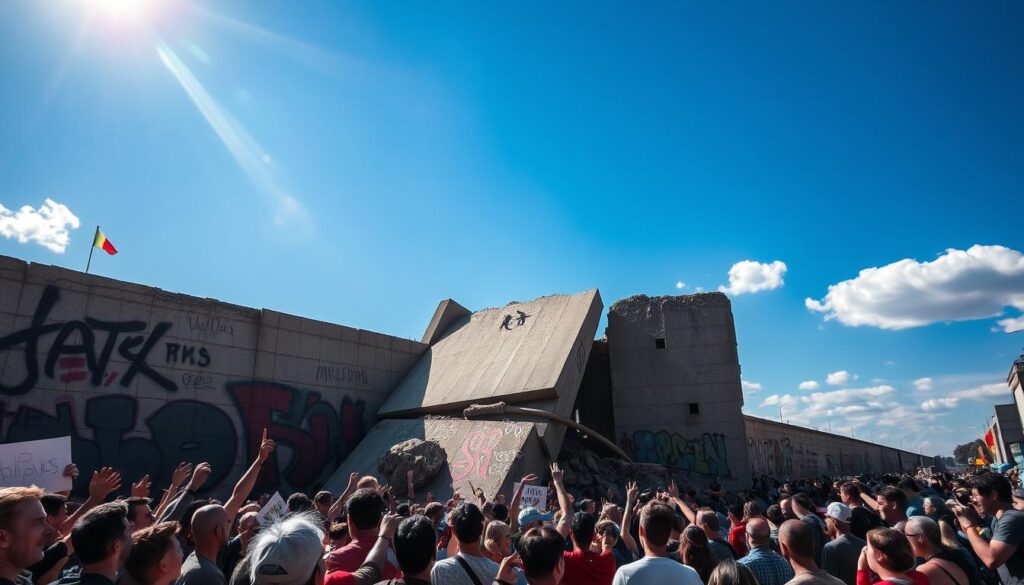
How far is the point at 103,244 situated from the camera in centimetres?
1802

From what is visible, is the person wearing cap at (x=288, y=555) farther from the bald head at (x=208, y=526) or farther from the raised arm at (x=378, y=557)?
the bald head at (x=208, y=526)

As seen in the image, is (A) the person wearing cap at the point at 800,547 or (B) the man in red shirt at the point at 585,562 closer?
(A) the person wearing cap at the point at 800,547

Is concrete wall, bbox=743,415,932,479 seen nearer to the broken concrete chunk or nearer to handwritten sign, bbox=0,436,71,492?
the broken concrete chunk

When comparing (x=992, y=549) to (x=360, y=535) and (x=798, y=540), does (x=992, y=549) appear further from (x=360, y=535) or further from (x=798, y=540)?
(x=360, y=535)

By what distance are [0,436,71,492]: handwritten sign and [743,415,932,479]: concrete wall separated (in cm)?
2284

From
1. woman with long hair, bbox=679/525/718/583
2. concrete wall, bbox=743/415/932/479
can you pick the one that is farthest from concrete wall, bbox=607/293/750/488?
woman with long hair, bbox=679/525/718/583

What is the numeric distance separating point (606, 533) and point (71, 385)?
53.6 ft

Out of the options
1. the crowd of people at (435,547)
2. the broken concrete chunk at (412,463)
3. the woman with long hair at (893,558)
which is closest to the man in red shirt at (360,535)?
the crowd of people at (435,547)

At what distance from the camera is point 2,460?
6113mm

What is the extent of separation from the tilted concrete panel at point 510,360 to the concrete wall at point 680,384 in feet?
8.59

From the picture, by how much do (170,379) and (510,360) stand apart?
36.6 feet

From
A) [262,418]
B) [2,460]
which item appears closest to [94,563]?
[2,460]

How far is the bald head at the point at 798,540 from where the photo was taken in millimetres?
3871

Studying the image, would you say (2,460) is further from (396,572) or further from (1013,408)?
(1013,408)
